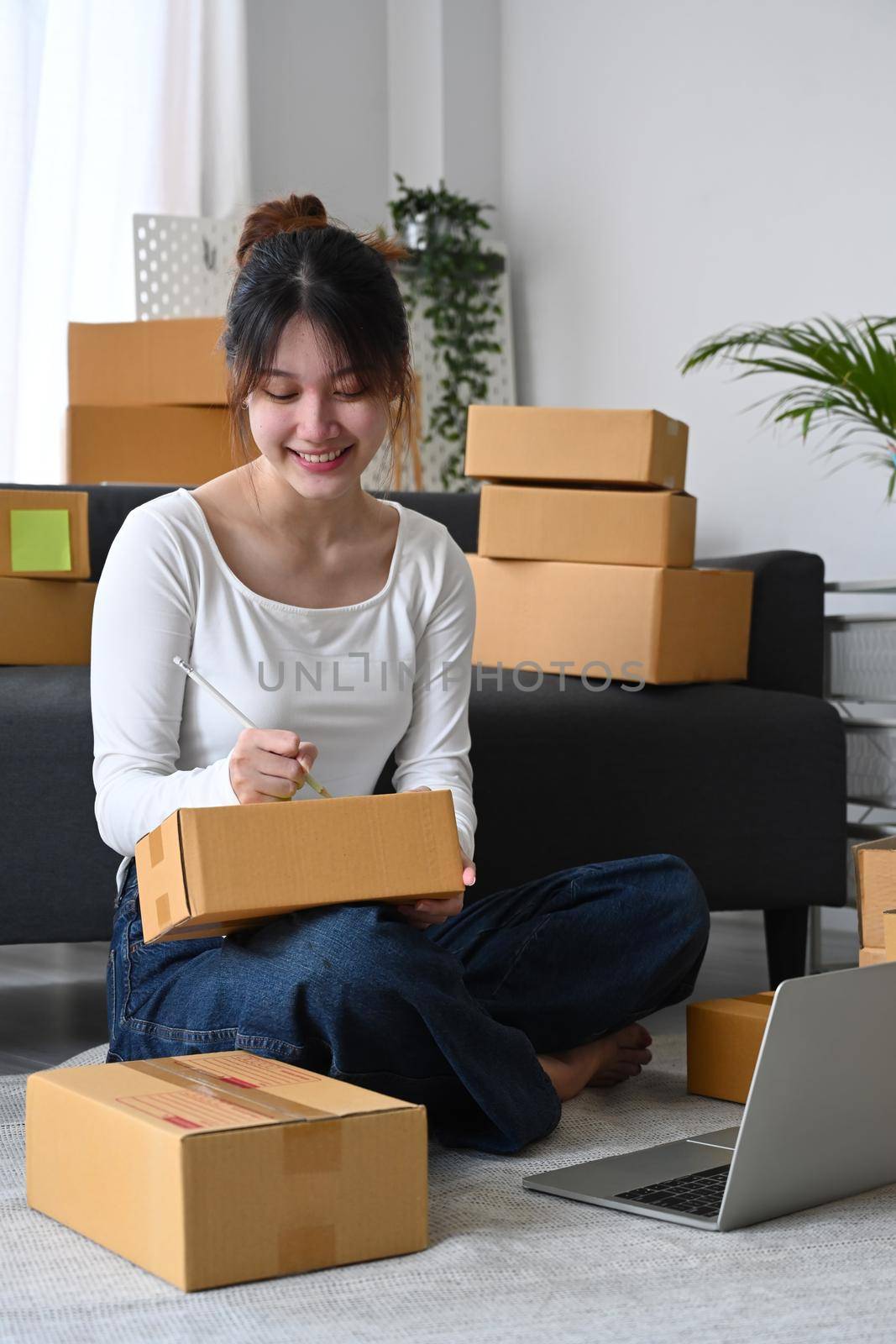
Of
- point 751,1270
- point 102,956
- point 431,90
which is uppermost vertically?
point 431,90

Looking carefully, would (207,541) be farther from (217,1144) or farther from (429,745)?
(217,1144)

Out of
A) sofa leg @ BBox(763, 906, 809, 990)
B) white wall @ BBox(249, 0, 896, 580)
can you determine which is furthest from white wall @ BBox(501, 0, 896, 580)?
sofa leg @ BBox(763, 906, 809, 990)

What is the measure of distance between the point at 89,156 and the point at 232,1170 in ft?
9.59

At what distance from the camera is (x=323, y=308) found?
133 cm

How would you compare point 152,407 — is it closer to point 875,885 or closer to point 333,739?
point 333,739

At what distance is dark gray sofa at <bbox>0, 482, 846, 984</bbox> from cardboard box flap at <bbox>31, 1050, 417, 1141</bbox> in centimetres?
48

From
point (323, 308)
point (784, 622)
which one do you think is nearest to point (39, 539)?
point (323, 308)

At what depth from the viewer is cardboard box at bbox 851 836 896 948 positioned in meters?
1.46

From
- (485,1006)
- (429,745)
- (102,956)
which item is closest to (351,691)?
(429,745)

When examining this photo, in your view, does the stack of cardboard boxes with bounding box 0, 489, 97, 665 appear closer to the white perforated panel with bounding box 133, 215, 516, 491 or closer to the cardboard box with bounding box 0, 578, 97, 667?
the cardboard box with bounding box 0, 578, 97, 667

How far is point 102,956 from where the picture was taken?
2.57 m

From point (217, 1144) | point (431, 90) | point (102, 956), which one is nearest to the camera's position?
point (217, 1144)

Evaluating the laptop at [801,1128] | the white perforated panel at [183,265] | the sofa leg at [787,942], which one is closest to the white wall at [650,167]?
the white perforated panel at [183,265]

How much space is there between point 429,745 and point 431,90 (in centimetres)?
267
